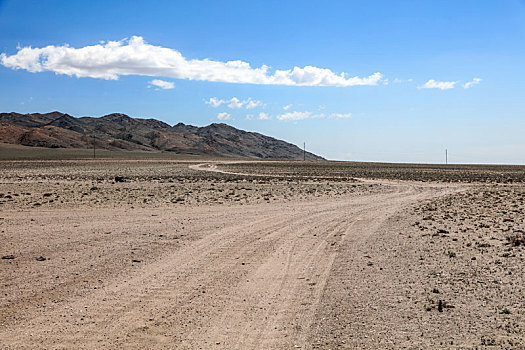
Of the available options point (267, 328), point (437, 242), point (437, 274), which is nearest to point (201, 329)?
point (267, 328)

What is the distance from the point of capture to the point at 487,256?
10.7 meters

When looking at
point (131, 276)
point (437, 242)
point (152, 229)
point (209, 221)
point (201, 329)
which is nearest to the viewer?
point (201, 329)

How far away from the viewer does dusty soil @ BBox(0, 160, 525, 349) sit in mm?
6316

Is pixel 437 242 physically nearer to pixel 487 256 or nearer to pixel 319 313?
pixel 487 256

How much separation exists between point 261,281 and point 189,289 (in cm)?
132

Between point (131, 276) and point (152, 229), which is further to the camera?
point (152, 229)

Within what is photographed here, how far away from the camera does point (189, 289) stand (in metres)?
8.35

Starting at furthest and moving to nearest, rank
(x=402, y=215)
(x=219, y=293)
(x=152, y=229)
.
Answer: (x=402, y=215), (x=152, y=229), (x=219, y=293)

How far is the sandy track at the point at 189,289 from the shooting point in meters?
6.30

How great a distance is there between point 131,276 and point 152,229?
5617 mm

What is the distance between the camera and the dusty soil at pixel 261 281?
6316 mm

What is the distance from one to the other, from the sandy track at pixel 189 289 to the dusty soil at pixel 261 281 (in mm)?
28

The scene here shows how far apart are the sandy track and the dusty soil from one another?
28 millimetres

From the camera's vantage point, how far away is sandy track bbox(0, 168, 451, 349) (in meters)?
6.30
